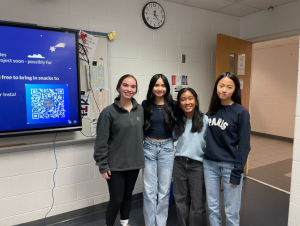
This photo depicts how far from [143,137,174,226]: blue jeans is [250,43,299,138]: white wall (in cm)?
472

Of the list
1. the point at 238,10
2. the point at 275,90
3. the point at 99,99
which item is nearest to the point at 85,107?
the point at 99,99

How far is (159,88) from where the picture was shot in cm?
196

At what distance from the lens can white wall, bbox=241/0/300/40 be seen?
291cm

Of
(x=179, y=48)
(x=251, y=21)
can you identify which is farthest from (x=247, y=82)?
(x=179, y=48)

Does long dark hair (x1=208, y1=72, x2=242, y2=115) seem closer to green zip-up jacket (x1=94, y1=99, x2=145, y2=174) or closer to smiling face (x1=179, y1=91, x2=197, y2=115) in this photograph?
smiling face (x1=179, y1=91, x2=197, y2=115)

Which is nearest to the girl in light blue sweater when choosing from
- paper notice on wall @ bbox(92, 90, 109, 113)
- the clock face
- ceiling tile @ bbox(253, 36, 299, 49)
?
paper notice on wall @ bbox(92, 90, 109, 113)

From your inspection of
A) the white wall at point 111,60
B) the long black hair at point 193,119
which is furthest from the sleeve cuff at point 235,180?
the white wall at point 111,60

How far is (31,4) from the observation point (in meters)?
2.11

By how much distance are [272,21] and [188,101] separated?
2223 millimetres

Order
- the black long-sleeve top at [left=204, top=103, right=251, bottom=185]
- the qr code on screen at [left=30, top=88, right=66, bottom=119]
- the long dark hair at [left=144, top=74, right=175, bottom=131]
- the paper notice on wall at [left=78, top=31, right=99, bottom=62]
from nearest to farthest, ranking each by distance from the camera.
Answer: the black long-sleeve top at [left=204, top=103, right=251, bottom=185], the long dark hair at [left=144, top=74, right=175, bottom=131], the qr code on screen at [left=30, top=88, right=66, bottom=119], the paper notice on wall at [left=78, top=31, right=99, bottom=62]

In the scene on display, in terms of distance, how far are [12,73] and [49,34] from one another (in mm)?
489

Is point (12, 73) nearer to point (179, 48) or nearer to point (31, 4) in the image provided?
point (31, 4)

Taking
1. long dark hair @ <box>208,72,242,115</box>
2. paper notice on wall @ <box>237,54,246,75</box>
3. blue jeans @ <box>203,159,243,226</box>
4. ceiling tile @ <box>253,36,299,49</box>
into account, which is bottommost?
blue jeans @ <box>203,159,243,226</box>

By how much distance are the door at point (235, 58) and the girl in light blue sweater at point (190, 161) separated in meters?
1.40
